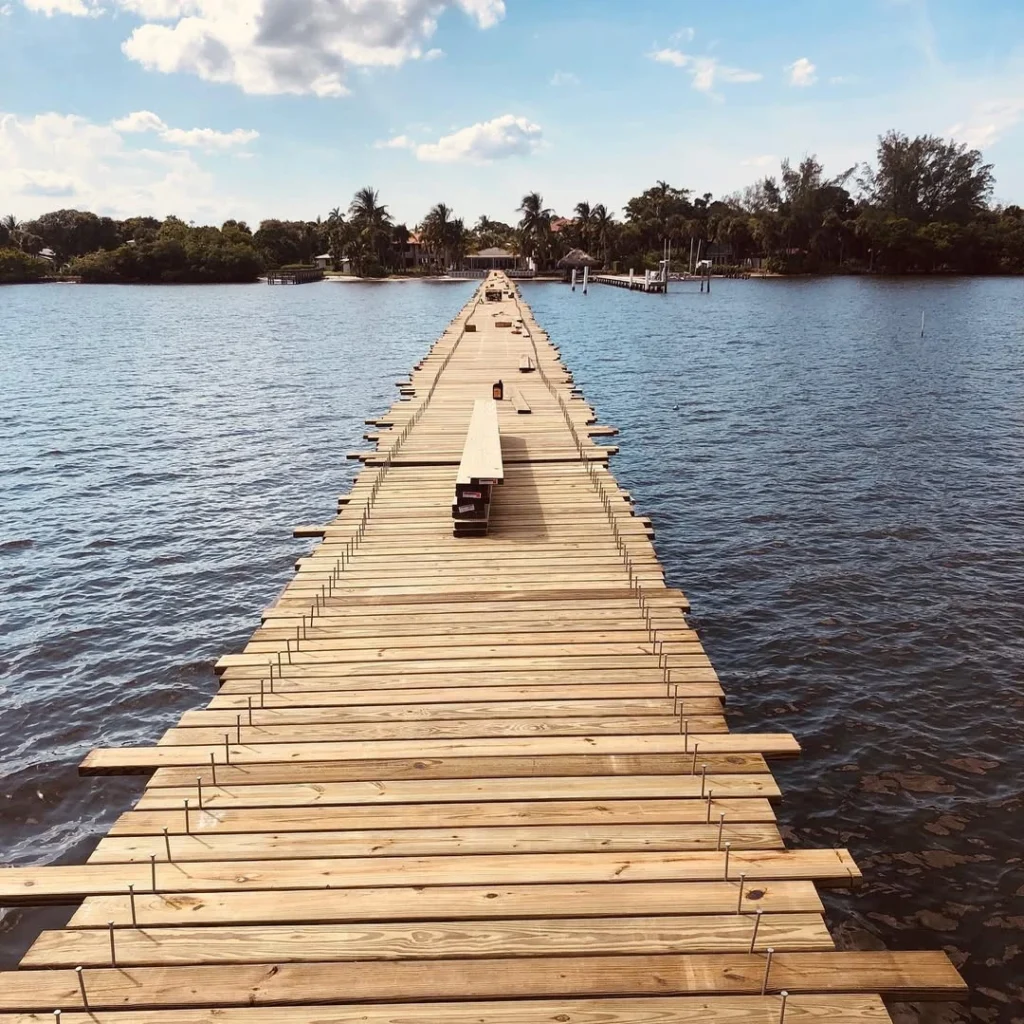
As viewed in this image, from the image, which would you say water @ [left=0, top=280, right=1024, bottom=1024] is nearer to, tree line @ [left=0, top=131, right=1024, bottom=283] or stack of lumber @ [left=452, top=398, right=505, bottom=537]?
stack of lumber @ [left=452, top=398, right=505, bottom=537]

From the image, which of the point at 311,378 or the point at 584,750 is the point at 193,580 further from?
the point at 311,378

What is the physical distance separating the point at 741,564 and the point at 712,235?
135066 millimetres

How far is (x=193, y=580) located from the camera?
17531 millimetres

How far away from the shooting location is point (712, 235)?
139625 millimetres

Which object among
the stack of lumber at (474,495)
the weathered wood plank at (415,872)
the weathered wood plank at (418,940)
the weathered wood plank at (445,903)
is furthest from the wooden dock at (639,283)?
the weathered wood plank at (418,940)

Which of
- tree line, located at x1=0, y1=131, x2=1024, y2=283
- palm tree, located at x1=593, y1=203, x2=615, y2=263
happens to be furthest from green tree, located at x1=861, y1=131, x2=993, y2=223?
palm tree, located at x1=593, y1=203, x2=615, y2=263

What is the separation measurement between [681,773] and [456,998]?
9.52 feet

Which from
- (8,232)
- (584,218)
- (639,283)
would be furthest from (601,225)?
(8,232)

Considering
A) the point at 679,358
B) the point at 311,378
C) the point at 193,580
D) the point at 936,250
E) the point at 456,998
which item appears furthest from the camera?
the point at 936,250

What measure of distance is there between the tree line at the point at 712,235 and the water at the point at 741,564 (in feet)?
317

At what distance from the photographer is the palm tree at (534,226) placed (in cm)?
13738

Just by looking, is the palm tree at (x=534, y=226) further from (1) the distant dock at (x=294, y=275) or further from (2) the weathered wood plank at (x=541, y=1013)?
(2) the weathered wood plank at (x=541, y=1013)

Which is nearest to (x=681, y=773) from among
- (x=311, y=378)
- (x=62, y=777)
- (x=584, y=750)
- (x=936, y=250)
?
(x=584, y=750)

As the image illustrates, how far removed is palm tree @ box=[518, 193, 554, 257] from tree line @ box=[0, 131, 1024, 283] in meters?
0.19
